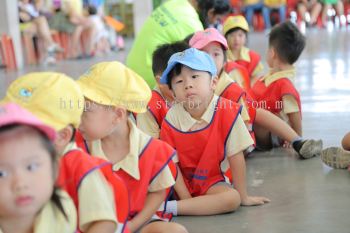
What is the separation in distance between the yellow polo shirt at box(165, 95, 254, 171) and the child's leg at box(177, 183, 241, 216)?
0.56 ft

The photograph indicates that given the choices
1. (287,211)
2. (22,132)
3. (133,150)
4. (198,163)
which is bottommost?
(287,211)

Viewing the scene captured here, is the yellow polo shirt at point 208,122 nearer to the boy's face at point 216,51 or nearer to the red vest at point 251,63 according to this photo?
the boy's face at point 216,51

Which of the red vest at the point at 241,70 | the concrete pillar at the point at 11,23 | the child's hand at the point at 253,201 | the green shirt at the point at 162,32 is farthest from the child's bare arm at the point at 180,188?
the concrete pillar at the point at 11,23

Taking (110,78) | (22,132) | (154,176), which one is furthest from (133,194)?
(22,132)

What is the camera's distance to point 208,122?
2863 millimetres

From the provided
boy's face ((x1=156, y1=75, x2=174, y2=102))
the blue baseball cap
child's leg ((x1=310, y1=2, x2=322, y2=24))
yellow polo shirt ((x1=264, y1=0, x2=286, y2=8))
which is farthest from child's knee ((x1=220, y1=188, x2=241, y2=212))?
child's leg ((x1=310, y1=2, x2=322, y2=24))

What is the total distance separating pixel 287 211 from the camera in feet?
9.13

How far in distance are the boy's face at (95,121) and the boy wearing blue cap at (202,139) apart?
562mm

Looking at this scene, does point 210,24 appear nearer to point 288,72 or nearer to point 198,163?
point 288,72

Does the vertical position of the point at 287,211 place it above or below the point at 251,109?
below

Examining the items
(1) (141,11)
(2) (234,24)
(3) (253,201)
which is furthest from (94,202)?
(1) (141,11)

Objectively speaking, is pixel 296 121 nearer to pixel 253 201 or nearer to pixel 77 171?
pixel 253 201

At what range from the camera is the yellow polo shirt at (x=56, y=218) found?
66.1 inches

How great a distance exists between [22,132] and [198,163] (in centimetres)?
141
